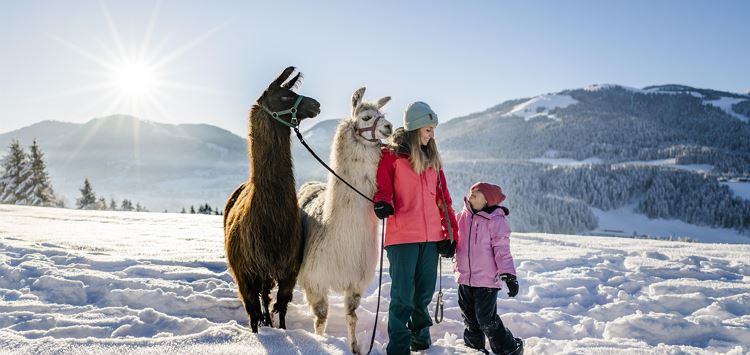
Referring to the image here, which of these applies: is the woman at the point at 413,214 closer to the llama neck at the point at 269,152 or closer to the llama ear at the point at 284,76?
the llama neck at the point at 269,152

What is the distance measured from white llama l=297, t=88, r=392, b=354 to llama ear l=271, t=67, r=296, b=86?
57cm

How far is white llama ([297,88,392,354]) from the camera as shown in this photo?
11.8 ft

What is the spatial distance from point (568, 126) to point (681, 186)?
61.6 m

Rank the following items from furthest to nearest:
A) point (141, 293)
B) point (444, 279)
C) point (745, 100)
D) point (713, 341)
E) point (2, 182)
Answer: point (745, 100)
point (2, 182)
point (444, 279)
point (141, 293)
point (713, 341)

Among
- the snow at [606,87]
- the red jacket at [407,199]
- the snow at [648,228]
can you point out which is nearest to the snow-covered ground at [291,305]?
the red jacket at [407,199]

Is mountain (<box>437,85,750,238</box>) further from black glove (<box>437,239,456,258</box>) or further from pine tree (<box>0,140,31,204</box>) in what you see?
black glove (<box>437,239,456,258</box>)

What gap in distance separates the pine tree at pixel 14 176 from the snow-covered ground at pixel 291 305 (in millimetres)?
24195

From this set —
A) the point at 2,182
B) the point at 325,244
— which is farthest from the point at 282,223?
the point at 2,182

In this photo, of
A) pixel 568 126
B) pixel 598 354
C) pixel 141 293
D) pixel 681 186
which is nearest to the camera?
pixel 598 354

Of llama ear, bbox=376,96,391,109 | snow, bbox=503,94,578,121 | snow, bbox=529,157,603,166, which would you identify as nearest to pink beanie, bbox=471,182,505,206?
llama ear, bbox=376,96,391,109

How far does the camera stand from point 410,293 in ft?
11.4

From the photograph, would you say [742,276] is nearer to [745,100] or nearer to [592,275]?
[592,275]

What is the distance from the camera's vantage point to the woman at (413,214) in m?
3.49

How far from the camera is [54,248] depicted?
18.8 feet
